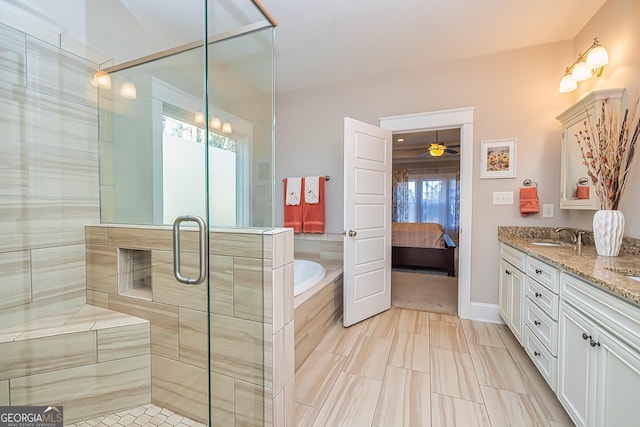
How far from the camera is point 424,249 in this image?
4.42 meters

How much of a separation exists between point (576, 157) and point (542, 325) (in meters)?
1.49

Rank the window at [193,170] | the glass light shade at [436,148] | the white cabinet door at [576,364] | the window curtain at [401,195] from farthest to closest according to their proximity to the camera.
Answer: the window curtain at [401,195] < the glass light shade at [436,148] < the window at [193,170] < the white cabinet door at [576,364]

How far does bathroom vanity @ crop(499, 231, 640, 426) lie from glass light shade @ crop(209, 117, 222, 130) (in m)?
1.87

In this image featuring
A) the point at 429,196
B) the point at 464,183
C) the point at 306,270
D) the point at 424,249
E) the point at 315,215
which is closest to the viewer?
the point at 464,183

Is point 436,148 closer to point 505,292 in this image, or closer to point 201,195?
point 505,292

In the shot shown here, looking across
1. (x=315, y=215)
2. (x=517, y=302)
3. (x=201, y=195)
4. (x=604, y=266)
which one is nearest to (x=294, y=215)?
(x=315, y=215)

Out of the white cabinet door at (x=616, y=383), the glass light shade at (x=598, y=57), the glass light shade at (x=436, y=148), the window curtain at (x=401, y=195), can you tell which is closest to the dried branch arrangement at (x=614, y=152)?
the glass light shade at (x=598, y=57)

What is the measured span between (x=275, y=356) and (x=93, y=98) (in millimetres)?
1984

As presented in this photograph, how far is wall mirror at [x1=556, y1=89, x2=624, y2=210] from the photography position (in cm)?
188

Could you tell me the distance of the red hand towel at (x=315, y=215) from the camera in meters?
3.19

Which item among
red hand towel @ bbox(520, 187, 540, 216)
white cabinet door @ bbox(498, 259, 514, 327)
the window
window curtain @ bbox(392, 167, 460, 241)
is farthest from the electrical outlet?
window curtain @ bbox(392, 167, 460, 241)

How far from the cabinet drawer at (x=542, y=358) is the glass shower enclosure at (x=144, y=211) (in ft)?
5.04

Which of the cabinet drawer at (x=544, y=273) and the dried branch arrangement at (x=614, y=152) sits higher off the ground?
the dried branch arrangement at (x=614, y=152)

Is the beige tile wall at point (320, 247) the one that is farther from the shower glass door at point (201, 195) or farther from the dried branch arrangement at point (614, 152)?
the dried branch arrangement at point (614, 152)
